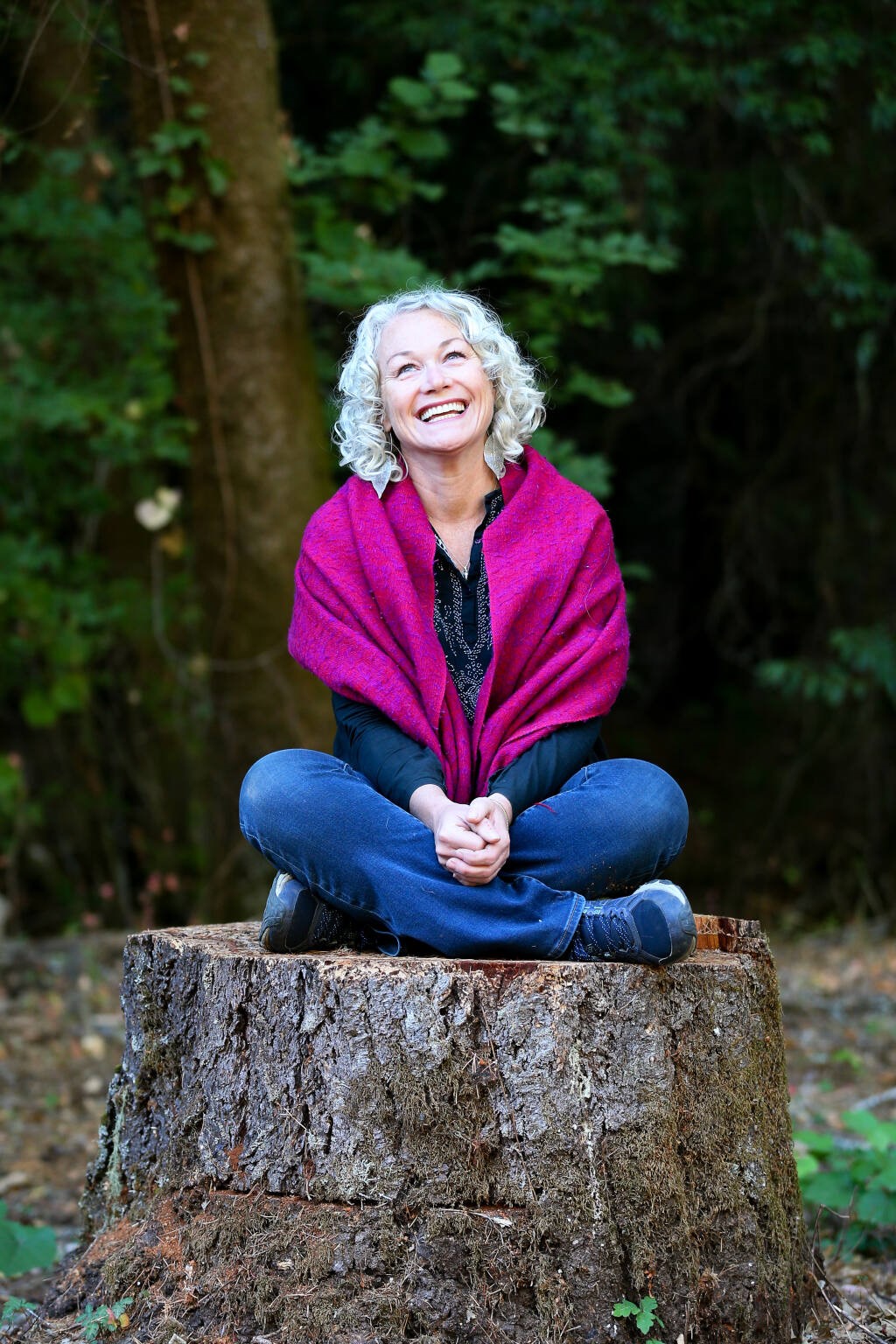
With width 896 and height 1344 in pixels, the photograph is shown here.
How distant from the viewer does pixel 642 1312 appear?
2.13m

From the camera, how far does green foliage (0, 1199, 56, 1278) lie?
266 cm

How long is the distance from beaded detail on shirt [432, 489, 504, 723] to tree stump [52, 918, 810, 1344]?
663 millimetres

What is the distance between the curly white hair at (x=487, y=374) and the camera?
286cm

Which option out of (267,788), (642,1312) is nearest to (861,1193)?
(642,1312)

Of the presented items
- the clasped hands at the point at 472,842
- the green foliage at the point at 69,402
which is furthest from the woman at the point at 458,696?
the green foliage at the point at 69,402

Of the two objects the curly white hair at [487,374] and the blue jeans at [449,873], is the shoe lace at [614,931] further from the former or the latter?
the curly white hair at [487,374]

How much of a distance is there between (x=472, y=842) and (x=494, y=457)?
94 centimetres

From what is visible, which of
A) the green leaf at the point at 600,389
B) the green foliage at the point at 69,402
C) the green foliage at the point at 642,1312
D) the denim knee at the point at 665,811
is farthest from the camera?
the green foliage at the point at 69,402

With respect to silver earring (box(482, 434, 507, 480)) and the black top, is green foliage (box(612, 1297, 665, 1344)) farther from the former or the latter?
silver earring (box(482, 434, 507, 480))

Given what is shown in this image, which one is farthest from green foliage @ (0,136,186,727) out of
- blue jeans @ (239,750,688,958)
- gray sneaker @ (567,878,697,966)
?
gray sneaker @ (567,878,697,966)

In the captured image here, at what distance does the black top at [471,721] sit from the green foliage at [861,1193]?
1.10 meters

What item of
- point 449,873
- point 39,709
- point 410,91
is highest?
point 410,91

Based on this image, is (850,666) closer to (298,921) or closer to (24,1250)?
(298,921)

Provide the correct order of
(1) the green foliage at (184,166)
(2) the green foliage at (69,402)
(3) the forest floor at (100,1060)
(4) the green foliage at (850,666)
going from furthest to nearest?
(4) the green foliage at (850,666) → (2) the green foliage at (69,402) → (1) the green foliage at (184,166) → (3) the forest floor at (100,1060)
